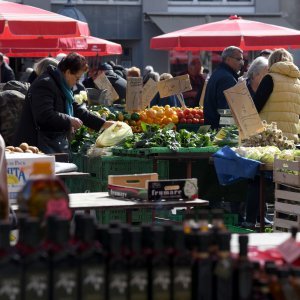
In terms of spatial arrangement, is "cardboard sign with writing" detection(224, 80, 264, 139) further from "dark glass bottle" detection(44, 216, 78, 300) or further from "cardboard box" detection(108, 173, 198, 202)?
"dark glass bottle" detection(44, 216, 78, 300)

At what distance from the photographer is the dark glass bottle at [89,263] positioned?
2.97 meters

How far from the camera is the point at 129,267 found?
9.91 ft

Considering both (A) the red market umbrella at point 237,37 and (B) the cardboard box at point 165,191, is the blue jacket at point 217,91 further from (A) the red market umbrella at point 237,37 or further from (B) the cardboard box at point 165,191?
(B) the cardboard box at point 165,191

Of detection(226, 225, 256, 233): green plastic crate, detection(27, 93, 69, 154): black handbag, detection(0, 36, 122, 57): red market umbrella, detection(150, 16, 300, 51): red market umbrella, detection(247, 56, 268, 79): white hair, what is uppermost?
detection(150, 16, 300, 51): red market umbrella

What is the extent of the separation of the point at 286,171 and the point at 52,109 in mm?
1961

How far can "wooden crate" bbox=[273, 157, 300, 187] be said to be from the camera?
27.3 feet

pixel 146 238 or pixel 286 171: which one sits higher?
pixel 146 238

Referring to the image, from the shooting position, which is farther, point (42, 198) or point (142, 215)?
point (142, 215)

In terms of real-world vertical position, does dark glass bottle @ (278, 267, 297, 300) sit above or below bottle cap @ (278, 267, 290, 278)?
below

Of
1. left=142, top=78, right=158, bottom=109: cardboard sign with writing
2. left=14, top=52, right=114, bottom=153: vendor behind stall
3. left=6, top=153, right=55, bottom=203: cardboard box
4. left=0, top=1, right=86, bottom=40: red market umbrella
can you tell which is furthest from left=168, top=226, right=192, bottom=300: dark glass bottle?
left=142, top=78, right=158, bottom=109: cardboard sign with writing

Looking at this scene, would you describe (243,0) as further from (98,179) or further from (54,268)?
(54,268)

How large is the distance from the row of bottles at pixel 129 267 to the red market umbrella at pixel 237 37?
12.6m

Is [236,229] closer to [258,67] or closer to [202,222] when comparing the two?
[258,67]

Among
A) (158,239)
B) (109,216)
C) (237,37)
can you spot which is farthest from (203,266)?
(237,37)
